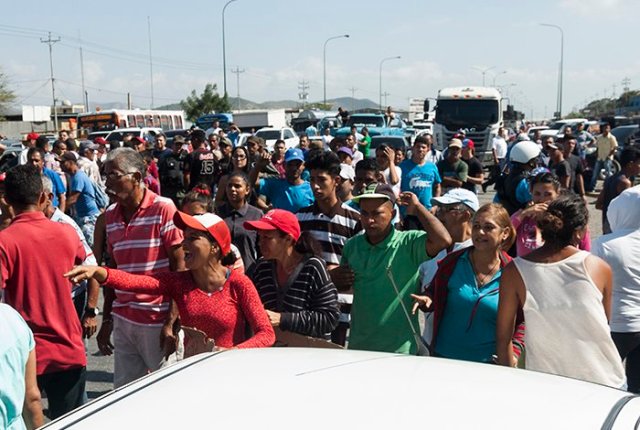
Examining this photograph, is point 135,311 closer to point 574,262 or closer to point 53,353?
point 53,353

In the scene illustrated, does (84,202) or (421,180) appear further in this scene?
(84,202)

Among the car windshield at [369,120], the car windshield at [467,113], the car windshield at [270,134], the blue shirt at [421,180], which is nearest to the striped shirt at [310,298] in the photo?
the blue shirt at [421,180]

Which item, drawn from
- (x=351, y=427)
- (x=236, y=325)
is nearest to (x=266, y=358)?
(x=351, y=427)

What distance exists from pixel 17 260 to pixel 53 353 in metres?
0.51

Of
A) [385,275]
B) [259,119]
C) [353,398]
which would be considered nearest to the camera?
[353,398]

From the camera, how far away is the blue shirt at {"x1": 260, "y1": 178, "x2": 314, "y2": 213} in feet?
26.5

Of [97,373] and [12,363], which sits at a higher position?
[12,363]

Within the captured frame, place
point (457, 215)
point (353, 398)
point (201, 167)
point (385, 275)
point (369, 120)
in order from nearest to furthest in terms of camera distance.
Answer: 1. point (353, 398)
2. point (385, 275)
3. point (457, 215)
4. point (201, 167)
5. point (369, 120)

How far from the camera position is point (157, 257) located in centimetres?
466

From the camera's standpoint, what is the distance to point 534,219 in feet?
16.3

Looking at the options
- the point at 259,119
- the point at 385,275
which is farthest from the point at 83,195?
the point at 259,119

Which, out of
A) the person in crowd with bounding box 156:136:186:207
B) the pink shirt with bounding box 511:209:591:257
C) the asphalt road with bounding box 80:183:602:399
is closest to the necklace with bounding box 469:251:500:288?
the pink shirt with bounding box 511:209:591:257

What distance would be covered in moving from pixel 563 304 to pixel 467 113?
26670mm

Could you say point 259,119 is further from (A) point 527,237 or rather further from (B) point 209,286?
(B) point 209,286
